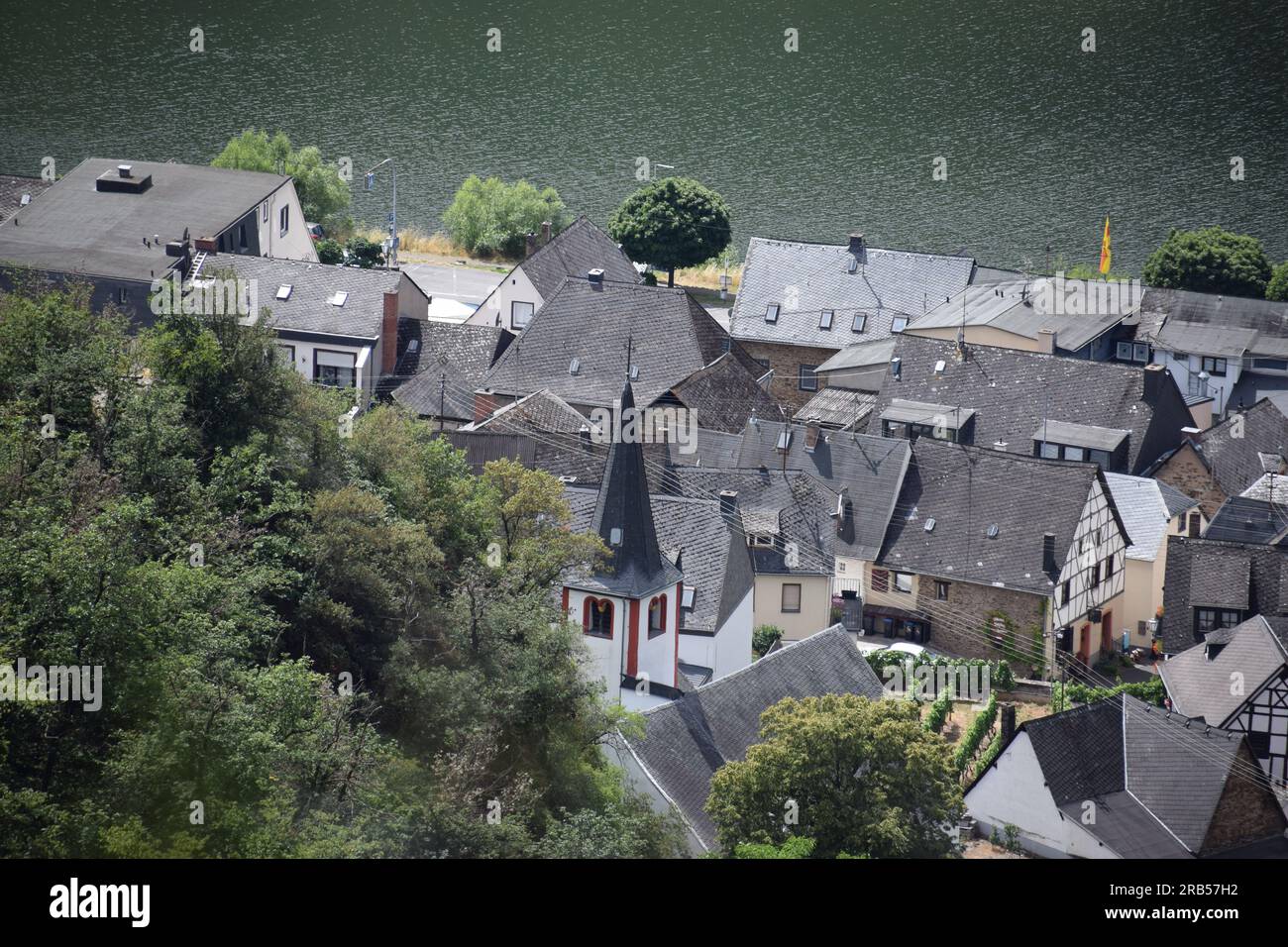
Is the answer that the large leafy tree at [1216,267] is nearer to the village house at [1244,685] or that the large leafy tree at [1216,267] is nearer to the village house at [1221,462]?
the village house at [1221,462]

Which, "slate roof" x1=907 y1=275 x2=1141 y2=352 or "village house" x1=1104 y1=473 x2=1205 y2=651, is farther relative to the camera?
"slate roof" x1=907 y1=275 x2=1141 y2=352

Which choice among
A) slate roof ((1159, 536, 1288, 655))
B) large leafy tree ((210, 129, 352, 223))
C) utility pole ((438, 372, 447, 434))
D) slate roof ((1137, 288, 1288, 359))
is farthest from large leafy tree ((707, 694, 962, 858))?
large leafy tree ((210, 129, 352, 223))

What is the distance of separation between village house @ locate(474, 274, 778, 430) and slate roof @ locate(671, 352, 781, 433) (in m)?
0.03

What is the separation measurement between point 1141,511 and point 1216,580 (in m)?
4.86

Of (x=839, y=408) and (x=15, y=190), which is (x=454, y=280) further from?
(x=839, y=408)

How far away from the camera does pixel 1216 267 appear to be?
72.2m

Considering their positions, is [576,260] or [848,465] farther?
[576,260]

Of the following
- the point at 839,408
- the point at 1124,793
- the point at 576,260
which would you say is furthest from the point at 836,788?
the point at 576,260

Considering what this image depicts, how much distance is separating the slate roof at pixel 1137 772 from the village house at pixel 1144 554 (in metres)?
11.2

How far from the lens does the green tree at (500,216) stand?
77125 mm

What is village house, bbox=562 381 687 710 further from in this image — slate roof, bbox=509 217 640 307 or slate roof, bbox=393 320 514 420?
slate roof, bbox=509 217 640 307

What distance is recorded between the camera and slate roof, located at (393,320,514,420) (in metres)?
56.8

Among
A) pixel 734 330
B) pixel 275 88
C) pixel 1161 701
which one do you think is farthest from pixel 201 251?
pixel 275 88

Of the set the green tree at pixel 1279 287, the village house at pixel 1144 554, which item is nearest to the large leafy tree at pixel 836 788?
the village house at pixel 1144 554
